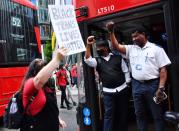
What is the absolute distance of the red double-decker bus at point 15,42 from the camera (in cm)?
1012

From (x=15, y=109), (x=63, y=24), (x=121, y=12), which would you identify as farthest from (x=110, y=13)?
(x=15, y=109)

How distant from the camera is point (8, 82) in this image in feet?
33.5

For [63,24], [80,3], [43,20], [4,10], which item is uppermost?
[43,20]

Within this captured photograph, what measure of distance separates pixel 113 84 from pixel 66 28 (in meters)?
1.50

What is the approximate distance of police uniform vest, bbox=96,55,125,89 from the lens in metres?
5.77

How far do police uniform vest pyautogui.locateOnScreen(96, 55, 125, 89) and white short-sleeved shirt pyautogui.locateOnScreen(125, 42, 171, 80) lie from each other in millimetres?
590

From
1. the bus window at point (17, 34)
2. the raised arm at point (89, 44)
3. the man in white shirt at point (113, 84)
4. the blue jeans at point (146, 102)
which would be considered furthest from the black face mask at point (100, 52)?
the bus window at point (17, 34)

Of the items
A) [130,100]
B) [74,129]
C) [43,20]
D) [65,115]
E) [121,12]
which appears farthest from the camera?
[43,20]

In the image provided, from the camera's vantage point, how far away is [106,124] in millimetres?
5609

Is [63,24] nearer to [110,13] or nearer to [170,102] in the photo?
[110,13]

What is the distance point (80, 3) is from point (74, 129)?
14.2ft

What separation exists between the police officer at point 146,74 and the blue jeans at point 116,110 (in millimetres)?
548

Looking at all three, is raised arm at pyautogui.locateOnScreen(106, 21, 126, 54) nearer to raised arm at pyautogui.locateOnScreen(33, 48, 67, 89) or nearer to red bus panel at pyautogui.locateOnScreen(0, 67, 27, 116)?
raised arm at pyautogui.locateOnScreen(33, 48, 67, 89)

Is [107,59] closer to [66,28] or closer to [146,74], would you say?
[146,74]
